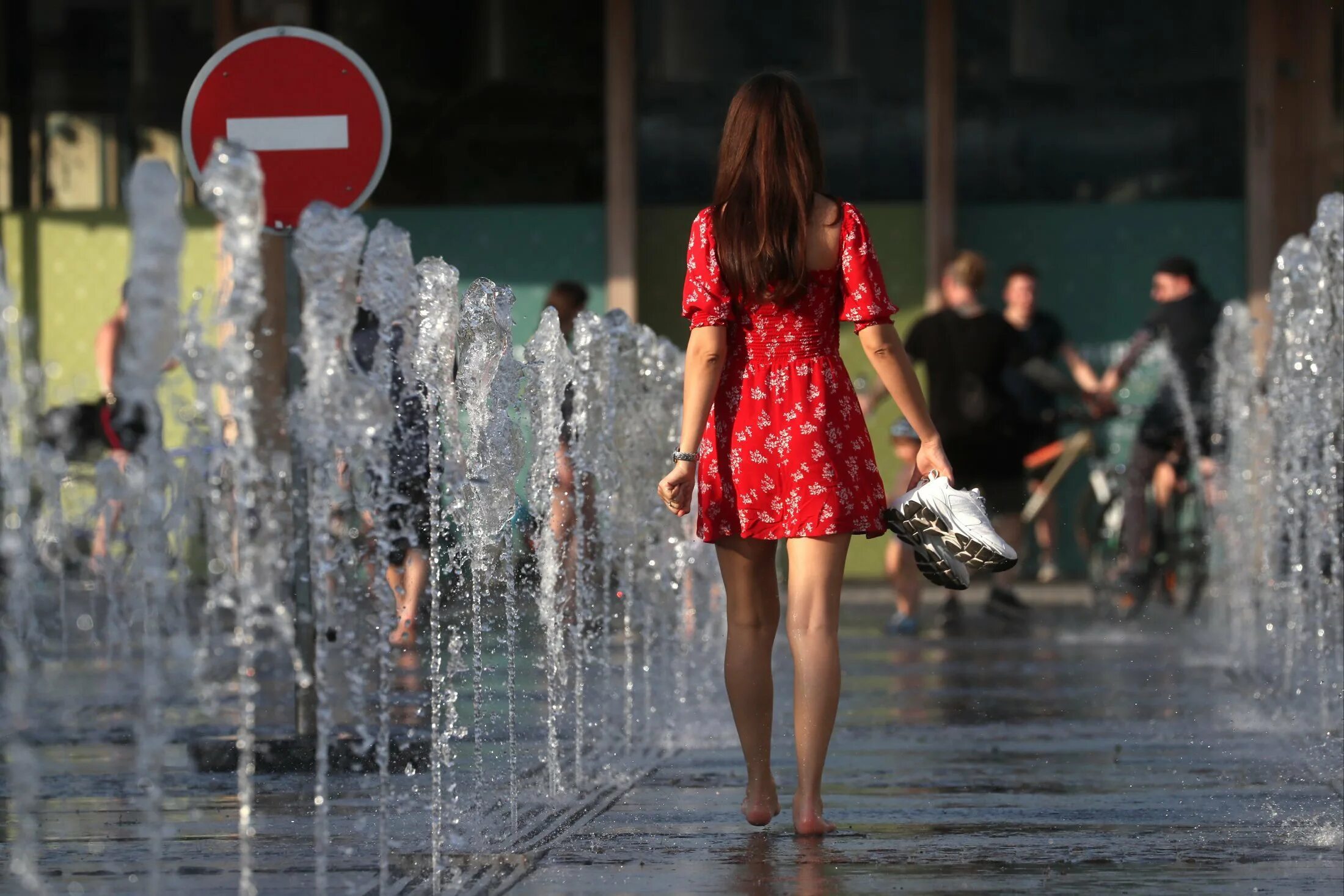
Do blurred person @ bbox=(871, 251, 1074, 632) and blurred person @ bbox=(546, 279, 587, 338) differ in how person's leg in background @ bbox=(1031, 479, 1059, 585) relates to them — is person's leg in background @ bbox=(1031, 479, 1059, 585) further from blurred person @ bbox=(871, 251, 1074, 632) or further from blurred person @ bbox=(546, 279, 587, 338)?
blurred person @ bbox=(546, 279, 587, 338)

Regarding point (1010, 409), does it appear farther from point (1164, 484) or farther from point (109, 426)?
point (109, 426)

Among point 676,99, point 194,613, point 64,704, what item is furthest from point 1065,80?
point 64,704

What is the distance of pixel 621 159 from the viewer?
50.0 ft

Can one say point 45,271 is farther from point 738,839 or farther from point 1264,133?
point 738,839

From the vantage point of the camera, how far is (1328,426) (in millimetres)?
8617

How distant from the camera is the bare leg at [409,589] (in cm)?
979

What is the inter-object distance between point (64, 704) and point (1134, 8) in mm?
9144

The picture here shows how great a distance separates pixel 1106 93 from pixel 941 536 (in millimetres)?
10256

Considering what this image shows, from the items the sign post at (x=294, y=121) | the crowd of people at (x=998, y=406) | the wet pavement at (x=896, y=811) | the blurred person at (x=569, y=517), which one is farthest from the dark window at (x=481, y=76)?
the sign post at (x=294, y=121)

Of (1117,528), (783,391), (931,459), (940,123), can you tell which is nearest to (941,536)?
(931,459)

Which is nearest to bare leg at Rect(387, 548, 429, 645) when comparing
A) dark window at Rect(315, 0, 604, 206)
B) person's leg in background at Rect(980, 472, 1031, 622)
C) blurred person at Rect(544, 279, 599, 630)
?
blurred person at Rect(544, 279, 599, 630)

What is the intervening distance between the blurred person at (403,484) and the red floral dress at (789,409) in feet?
2.57

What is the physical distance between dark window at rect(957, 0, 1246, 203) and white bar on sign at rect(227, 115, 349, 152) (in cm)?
880

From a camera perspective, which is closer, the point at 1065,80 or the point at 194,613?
the point at 194,613
